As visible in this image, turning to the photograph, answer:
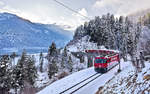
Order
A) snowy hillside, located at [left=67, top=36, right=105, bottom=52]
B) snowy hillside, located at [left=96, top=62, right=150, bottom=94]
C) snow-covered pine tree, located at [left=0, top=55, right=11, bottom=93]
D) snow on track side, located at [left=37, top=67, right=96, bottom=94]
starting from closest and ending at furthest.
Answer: snowy hillside, located at [left=96, top=62, right=150, bottom=94] → snow on track side, located at [left=37, top=67, right=96, bottom=94] → snow-covered pine tree, located at [left=0, top=55, right=11, bottom=93] → snowy hillside, located at [left=67, top=36, right=105, bottom=52]

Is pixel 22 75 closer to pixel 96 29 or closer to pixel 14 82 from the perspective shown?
pixel 14 82

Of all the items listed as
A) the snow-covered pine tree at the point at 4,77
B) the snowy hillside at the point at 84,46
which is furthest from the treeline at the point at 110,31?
the snow-covered pine tree at the point at 4,77

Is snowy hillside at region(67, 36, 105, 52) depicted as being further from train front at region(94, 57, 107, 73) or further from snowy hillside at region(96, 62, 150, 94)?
snowy hillside at region(96, 62, 150, 94)

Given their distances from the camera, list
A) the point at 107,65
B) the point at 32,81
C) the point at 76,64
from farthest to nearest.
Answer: the point at 76,64, the point at 32,81, the point at 107,65

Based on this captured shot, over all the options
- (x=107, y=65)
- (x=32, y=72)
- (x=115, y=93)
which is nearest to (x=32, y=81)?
(x=32, y=72)

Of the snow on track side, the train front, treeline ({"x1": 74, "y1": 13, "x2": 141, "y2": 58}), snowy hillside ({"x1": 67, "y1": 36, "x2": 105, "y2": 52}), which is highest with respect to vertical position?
treeline ({"x1": 74, "y1": 13, "x2": 141, "y2": 58})

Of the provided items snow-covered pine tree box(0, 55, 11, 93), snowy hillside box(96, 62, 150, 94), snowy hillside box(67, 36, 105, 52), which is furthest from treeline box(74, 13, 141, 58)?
snowy hillside box(96, 62, 150, 94)

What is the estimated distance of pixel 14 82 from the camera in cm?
3347

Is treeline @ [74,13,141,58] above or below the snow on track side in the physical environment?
above

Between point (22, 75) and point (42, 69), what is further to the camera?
point (42, 69)

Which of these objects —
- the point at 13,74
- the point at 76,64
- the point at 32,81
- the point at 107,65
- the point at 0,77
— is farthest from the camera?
the point at 76,64

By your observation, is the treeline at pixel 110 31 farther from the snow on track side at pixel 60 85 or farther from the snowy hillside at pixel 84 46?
the snow on track side at pixel 60 85

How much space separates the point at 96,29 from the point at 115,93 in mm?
74132

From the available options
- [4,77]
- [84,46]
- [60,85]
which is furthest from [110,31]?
[60,85]
